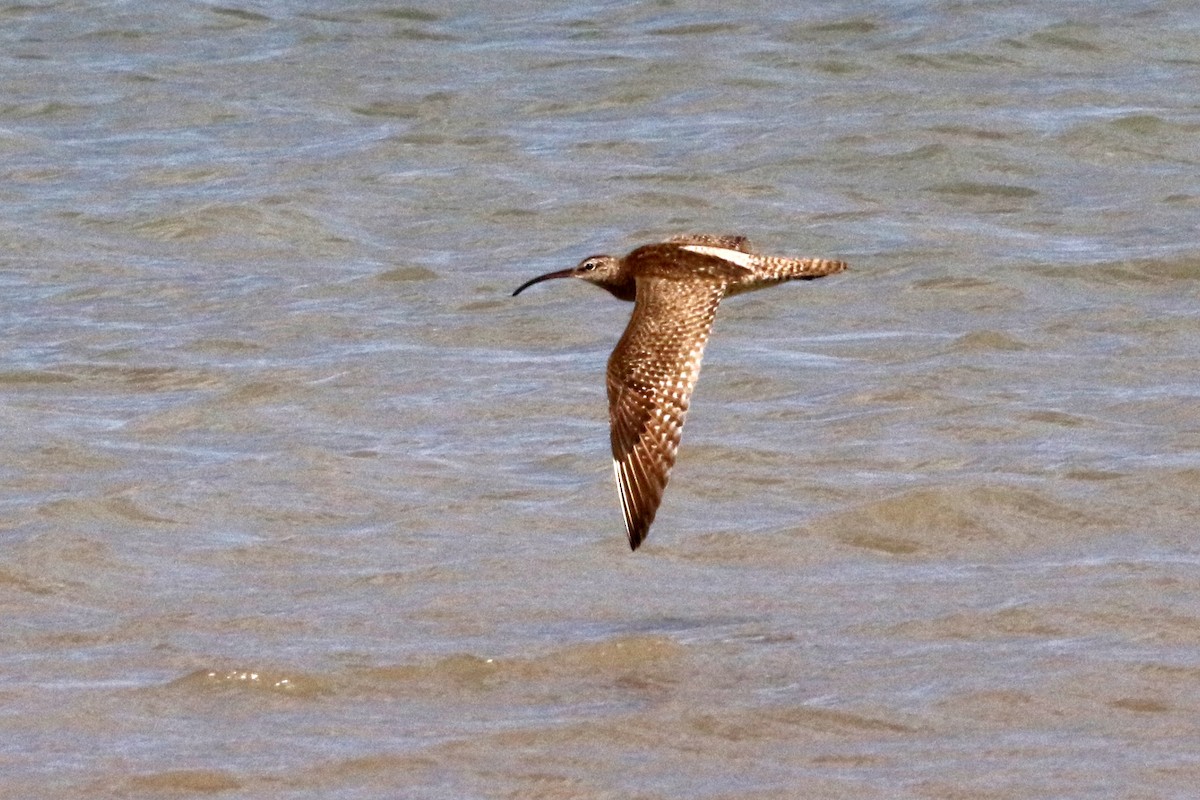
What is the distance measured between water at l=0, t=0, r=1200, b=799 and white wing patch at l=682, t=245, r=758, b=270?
2.94ft

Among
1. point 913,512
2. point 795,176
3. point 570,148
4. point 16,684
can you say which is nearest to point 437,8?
point 570,148

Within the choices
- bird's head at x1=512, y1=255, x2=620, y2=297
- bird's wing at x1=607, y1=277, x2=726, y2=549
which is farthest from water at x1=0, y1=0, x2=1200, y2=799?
bird's head at x1=512, y1=255, x2=620, y2=297

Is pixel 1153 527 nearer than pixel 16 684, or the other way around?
pixel 16 684

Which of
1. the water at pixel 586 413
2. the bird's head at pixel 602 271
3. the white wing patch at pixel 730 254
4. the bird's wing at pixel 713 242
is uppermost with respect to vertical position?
the white wing patch at pixel 730 254

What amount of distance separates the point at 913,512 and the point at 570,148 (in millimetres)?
6667

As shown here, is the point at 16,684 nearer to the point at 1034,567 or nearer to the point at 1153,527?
the point at 1034,567

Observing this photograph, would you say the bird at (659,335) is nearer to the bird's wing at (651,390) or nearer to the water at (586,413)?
the bird's wing at (651,390)

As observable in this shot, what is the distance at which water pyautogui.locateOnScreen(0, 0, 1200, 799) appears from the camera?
658 cm

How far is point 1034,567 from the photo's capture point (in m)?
7.90

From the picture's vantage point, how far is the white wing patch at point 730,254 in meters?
8.41

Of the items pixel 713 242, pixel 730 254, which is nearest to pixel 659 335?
pixel 730 254

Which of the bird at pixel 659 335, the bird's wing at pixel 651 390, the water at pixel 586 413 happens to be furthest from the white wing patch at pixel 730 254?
the water at pixel 586 413

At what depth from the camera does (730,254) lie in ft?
28.1

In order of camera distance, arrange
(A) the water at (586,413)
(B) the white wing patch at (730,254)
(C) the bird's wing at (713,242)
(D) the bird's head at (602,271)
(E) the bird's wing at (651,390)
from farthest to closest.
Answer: (D) the bird's head at (602,271), (C) the bird's wing at (713,242), (B) the white wing patch at (730,254), (E) the bird's wing at (651,390), (A) the water at (586,413)
